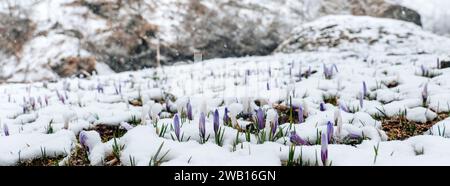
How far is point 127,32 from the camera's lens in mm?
11500

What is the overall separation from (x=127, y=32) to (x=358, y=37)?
6624 millimetres

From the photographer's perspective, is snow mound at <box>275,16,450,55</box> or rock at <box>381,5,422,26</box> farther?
rock at <box>381,5,422,26</box>

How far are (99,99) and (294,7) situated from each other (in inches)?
449

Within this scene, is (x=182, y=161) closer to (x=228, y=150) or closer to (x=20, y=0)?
(x=228, y=150)

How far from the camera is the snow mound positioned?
1125cm

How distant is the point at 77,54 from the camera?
34.3 ft

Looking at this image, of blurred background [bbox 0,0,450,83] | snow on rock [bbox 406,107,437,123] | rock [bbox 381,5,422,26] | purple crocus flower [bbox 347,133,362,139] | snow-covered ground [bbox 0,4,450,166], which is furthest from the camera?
rock [bbox 381,5,422,26]

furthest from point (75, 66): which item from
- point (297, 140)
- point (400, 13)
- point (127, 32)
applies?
point (400, 13)

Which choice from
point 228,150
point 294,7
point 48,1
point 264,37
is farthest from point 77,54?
point 228,150

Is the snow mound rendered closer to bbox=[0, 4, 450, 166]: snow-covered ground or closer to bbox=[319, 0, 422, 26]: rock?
bbox=[319, 0, 422, 26]: rock

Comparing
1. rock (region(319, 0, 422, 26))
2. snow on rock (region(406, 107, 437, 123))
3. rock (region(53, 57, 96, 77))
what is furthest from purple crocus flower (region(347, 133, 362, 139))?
rock (region(319, 0, 422, 26))

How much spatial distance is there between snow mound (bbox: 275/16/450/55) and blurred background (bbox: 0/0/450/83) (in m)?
1.26

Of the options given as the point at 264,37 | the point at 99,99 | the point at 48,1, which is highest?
the point at 48,1

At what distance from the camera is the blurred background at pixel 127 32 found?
1029 cm
